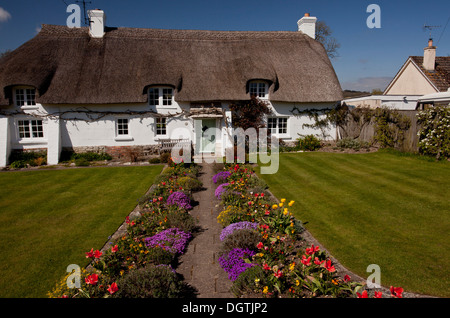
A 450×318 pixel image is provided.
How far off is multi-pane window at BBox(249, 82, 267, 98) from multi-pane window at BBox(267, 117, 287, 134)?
5.18 ft

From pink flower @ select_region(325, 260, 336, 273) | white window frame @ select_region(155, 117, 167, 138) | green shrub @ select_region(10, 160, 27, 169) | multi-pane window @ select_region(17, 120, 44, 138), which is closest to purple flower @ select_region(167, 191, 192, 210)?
pink flower @ select_region(325, 260, 336, 273)

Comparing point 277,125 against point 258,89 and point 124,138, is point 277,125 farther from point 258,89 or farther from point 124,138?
point 124,138

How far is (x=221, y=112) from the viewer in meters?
16.8

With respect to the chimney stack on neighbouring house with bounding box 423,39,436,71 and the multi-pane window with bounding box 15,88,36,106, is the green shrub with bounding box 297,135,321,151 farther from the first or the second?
the multi-pane window with bounding box 15,88,36,106

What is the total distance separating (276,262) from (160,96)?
13613 mm

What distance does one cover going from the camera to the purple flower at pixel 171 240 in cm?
605

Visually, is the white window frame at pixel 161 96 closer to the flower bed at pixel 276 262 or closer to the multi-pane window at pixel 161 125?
the multi-pane window at pixel 161 125

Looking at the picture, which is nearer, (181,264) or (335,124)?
(181,264)

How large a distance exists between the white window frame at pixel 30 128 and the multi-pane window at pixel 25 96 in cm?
89

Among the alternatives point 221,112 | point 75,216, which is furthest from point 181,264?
point 221,112

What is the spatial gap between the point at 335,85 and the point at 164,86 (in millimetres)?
10589

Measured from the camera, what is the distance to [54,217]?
8.22m

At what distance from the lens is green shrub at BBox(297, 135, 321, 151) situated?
17856mm

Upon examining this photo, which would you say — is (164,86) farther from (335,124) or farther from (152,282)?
(152,282)
